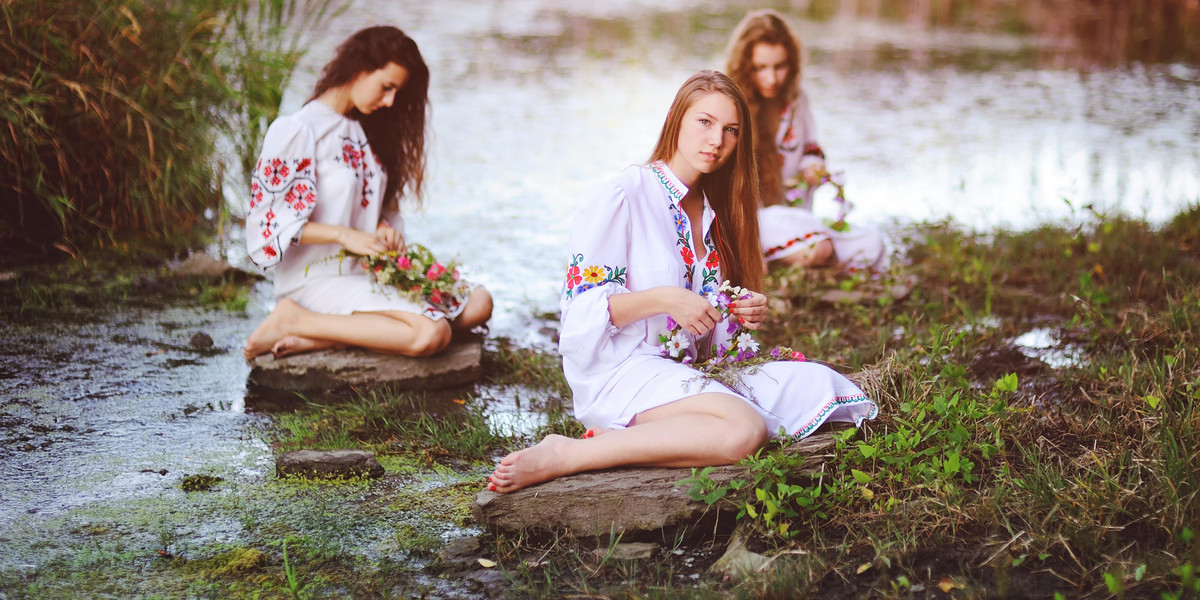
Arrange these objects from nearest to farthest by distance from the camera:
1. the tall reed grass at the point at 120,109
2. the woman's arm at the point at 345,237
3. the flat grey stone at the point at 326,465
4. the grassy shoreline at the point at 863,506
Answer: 1. the grassy shoreline at the point at 863,506
2. the flat grey stone at the point at 326,465
3. the woman's arm at the point at 345,237
4. the tall reed grass at the point at 120,109

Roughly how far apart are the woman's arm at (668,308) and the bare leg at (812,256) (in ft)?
7.71

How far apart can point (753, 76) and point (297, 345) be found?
8.39 ft

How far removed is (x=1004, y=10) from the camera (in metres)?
16.3

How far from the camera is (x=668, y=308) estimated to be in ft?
9.60

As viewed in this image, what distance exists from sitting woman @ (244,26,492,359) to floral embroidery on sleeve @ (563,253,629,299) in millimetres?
1203

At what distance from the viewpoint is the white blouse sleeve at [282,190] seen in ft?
13.3

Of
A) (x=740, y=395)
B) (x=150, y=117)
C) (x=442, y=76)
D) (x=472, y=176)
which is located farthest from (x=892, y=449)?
(x=442, y=76)

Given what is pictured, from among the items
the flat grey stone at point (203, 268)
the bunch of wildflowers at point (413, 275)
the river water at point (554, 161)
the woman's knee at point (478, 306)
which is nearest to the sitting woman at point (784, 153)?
the river water at point (554, 161)

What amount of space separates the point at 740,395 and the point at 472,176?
15.6ft

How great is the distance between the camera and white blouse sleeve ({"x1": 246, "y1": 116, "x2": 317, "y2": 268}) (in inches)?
160

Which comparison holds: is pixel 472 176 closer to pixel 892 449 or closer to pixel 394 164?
pixel 394 164

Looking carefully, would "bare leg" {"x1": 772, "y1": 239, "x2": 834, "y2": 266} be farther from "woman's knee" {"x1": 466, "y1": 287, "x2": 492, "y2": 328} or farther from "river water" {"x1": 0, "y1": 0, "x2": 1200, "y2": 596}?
"woman's knee" {"x1": 466, "y1": 287, "x2": 492, "y2": 328}

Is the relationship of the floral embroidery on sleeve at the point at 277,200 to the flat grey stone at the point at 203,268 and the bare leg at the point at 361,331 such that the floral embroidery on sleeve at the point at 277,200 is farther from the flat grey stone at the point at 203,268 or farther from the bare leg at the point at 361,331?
the flat grey stone at the point at 203,268

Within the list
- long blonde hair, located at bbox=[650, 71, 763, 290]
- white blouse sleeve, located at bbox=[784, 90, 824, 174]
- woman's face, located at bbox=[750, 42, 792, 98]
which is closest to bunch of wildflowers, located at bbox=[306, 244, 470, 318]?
long blonde hair, located at bbox=[650, 71, 763, 290]
